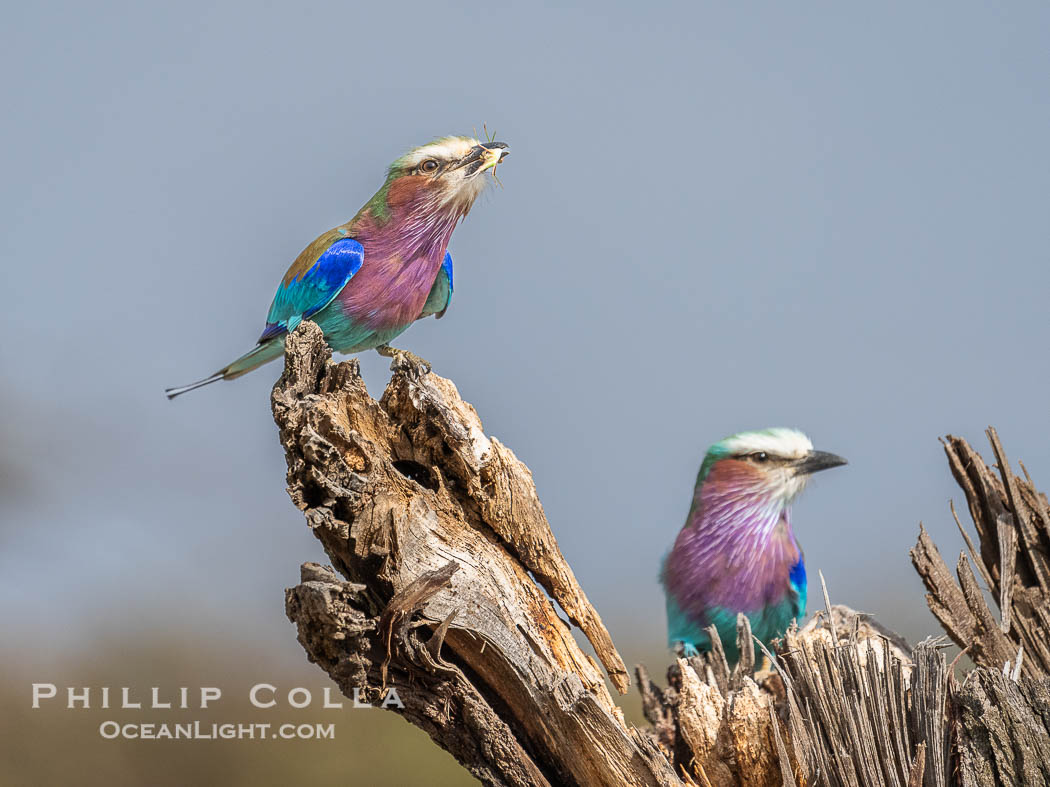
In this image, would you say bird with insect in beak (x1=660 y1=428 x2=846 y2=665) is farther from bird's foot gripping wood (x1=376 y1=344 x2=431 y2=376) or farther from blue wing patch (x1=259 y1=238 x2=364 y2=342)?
blue wing patch (x1=259 y1=238 x2=364 y2=342)

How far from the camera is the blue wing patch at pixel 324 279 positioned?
2883mm

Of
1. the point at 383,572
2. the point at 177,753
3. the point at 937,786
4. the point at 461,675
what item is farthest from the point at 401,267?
the point at 177,753

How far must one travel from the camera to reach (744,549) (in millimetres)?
3418

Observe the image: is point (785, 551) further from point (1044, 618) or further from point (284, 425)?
point (284, 425)

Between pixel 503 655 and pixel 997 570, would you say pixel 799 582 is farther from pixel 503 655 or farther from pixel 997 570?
pixel 503 655

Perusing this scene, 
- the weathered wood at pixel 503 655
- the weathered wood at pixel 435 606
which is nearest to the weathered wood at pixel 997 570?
the weathered wood at pixel 503 655

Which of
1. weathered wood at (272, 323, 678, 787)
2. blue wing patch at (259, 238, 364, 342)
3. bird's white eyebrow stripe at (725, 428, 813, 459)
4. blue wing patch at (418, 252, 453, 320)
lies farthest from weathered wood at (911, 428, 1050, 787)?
blue wing patch at (259, 238, 364, 342)

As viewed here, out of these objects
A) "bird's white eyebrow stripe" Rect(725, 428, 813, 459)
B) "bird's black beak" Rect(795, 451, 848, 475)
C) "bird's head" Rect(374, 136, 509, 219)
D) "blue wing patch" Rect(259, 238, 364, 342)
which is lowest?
"bird's black beak" Rect(795, 451, 848, 475)

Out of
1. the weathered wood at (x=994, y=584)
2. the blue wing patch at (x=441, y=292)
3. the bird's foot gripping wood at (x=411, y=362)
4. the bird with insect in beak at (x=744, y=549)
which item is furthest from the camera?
the bird with insect in beak at (x=744, y=549)

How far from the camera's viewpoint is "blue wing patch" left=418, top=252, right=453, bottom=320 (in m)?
3.11

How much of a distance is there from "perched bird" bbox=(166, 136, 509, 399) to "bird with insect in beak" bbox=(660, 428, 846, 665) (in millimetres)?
1310

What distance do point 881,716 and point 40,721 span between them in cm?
502

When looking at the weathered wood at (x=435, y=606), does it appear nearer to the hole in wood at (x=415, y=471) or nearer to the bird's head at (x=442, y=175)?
the hole in wood at (x=415, y=471)

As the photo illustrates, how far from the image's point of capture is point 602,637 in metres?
2.74
